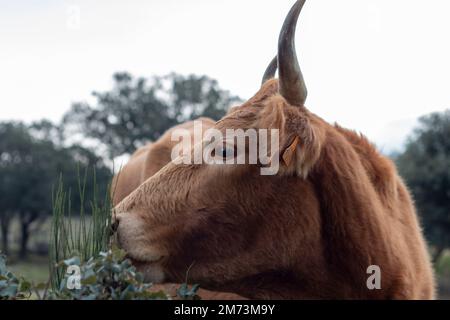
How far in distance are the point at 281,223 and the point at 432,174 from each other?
2892 centimetres

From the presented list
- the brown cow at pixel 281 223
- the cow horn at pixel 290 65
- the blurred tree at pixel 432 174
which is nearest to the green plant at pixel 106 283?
the brown cow at pixel 281 223

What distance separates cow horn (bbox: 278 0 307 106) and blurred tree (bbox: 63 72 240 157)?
37.4m

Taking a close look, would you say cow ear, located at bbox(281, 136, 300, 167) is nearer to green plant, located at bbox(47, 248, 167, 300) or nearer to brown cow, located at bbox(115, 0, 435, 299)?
brown cow, located at bbox(115, 0, 435, 299)

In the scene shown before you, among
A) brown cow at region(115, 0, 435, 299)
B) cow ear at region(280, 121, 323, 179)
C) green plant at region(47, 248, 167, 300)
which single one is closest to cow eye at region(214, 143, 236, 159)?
brown cow at region(115, 0, 435, 299)

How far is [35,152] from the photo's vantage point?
44438 mm

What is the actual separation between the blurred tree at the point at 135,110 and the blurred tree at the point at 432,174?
50.2 feet

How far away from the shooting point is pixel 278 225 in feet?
11.1

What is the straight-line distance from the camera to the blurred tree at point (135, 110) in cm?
4285

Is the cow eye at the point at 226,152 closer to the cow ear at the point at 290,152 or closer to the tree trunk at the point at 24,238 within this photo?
the cow ear at the point at 290,152

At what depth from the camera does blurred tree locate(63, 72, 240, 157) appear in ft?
141

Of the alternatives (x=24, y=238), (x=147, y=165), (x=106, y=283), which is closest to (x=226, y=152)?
(x=106, y=283)

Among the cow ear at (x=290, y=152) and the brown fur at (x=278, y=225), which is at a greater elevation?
the cow ear at (x=290, y=152)
